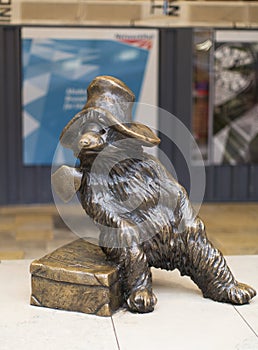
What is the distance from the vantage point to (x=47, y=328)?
51.5 inches

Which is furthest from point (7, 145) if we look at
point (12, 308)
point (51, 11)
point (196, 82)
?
point (12, 308)

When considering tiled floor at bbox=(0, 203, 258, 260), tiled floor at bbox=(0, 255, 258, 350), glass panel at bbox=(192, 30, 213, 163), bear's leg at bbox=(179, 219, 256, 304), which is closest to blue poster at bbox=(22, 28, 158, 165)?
glass panel at bbox=(192, 30, 213, 163)

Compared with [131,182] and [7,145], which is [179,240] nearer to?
[131,182]

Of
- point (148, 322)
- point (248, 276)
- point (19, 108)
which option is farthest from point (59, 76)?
point (148, 322)

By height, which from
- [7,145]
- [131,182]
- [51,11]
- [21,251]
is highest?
[51,11]

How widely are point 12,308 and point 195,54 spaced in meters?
2.43

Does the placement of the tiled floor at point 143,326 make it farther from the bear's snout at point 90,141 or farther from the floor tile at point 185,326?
the bear's snout at point 90,141

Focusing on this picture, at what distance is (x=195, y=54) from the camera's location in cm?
360

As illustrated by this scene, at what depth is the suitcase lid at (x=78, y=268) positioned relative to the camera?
1.36 meters

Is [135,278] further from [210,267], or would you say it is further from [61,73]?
[61,73]

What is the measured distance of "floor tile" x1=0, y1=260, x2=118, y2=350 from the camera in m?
1.23

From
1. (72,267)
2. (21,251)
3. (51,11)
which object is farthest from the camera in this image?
(51,11)

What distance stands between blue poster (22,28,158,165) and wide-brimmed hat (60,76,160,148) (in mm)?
2094

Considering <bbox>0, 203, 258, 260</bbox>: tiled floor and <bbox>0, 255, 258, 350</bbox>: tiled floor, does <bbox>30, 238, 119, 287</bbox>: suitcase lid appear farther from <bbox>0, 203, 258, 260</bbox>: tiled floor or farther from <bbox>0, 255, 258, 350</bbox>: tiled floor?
<bbox>0, 203, 258, 260</bbox>: tiled floor
